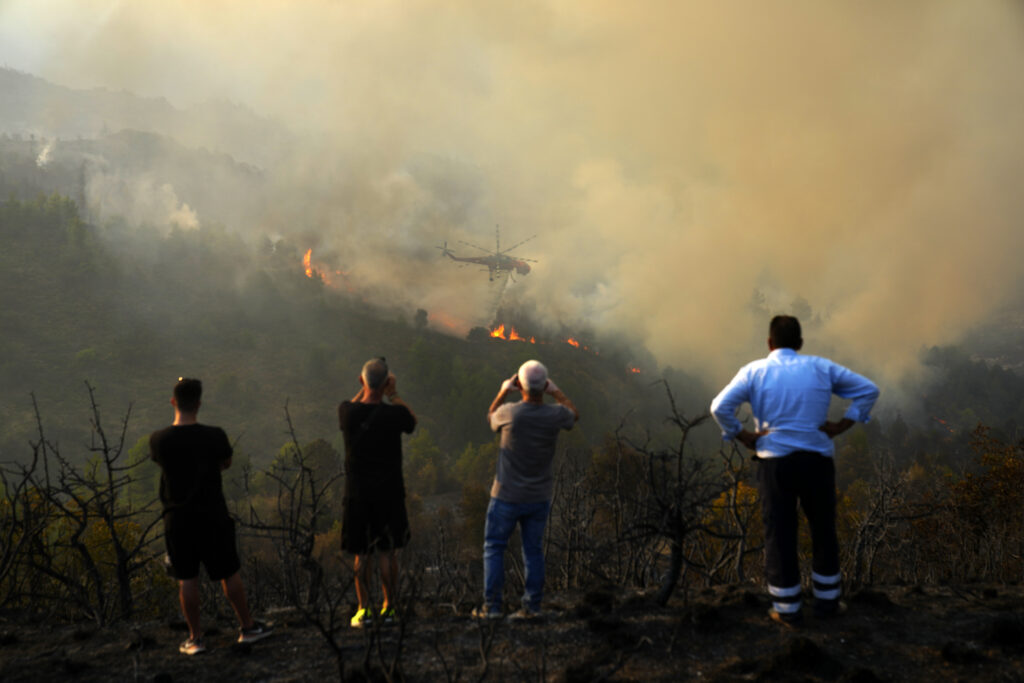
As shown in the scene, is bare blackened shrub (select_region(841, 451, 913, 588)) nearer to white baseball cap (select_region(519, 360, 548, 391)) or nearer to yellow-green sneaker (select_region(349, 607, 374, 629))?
white baseball cap (select_region(519, 360, 548, 391))

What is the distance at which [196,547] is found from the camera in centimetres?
448

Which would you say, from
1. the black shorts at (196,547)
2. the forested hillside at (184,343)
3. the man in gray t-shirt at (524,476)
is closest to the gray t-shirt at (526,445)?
the man in gray t-shirt at (524,476)

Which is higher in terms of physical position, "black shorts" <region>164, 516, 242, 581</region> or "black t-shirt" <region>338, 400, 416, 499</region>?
"black t-shirt" <region>338, 400, 416, 499</region>

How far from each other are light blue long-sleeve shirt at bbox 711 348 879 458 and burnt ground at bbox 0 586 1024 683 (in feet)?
4.70

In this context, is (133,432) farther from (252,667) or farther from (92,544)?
(252,667)

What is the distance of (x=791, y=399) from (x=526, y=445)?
2.24 meters

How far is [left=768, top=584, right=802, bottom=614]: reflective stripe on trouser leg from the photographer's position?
14.8 feet

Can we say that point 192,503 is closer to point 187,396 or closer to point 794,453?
point 187,396

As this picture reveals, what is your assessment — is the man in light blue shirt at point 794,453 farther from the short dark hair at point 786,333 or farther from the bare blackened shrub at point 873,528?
the bare blackened shrub at point 873,528

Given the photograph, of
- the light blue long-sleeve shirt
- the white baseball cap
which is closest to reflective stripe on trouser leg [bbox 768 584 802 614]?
the light blue long-sleeve shirt

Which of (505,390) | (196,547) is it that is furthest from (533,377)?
(196,547)

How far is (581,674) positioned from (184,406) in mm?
3625

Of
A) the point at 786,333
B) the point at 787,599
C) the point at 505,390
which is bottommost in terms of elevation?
the point at 787,599

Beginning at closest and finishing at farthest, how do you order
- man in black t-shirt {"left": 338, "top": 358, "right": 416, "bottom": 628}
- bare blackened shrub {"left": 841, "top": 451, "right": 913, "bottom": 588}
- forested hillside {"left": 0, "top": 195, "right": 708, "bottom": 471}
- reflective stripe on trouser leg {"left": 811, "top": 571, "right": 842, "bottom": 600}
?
reflective stripe on trouser leg {"left": 811, "top": 571, "right": 842, "bottom": 600}, man in black t-shirt {"left": 338, "top": 358, "right": 416, "bottom": 628}, bare blackened shrub {"left": 841, "top": 451, "right": 913, "bottom": 588}, forested hillside {"left": 0, "top": 195, "right": 708, "bottom": 471}
